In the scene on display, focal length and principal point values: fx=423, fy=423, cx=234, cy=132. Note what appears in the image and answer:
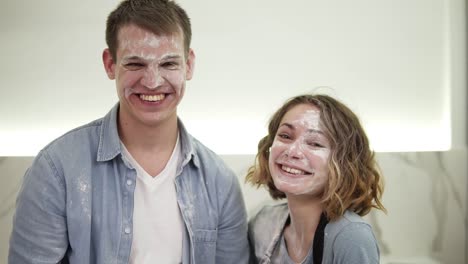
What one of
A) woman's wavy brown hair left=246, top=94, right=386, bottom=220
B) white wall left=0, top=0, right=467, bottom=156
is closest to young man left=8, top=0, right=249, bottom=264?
woman's wavy brown hair left=246, top=94, right=386, bottom=220

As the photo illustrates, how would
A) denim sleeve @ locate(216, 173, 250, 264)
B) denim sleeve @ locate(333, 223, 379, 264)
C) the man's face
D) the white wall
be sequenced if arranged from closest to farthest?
denim sleeve @ locate(333, 223, 379, 264), the man's face, denim sleeve @ locate(216, 173, 250, 264), the white wall

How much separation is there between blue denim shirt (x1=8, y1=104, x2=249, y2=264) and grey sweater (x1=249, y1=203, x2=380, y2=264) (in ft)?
0.28

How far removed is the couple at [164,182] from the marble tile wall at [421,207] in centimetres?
61

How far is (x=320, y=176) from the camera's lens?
107 cm

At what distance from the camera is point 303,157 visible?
1.06 meters

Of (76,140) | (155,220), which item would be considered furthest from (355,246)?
(76,140)

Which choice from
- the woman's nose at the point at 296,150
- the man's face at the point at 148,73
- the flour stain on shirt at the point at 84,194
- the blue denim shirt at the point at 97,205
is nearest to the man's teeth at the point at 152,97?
the man's face at the point at 148,73

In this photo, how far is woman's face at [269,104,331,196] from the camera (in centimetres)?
107

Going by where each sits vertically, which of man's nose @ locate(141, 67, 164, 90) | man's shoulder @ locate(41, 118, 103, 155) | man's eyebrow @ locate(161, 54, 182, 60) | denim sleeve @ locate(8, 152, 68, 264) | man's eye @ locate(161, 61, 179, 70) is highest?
man's eyebrow @ locate(161, 54, 182, 60)

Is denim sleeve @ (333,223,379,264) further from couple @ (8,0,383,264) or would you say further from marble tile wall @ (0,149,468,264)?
marble tile wall @ (0,149,468,264)

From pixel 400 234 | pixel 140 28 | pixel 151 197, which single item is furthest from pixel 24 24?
pixel 400 234

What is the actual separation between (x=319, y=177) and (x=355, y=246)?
19 cm

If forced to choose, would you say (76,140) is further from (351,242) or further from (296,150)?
(351,242)

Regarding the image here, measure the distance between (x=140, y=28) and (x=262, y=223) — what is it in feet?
2.07
